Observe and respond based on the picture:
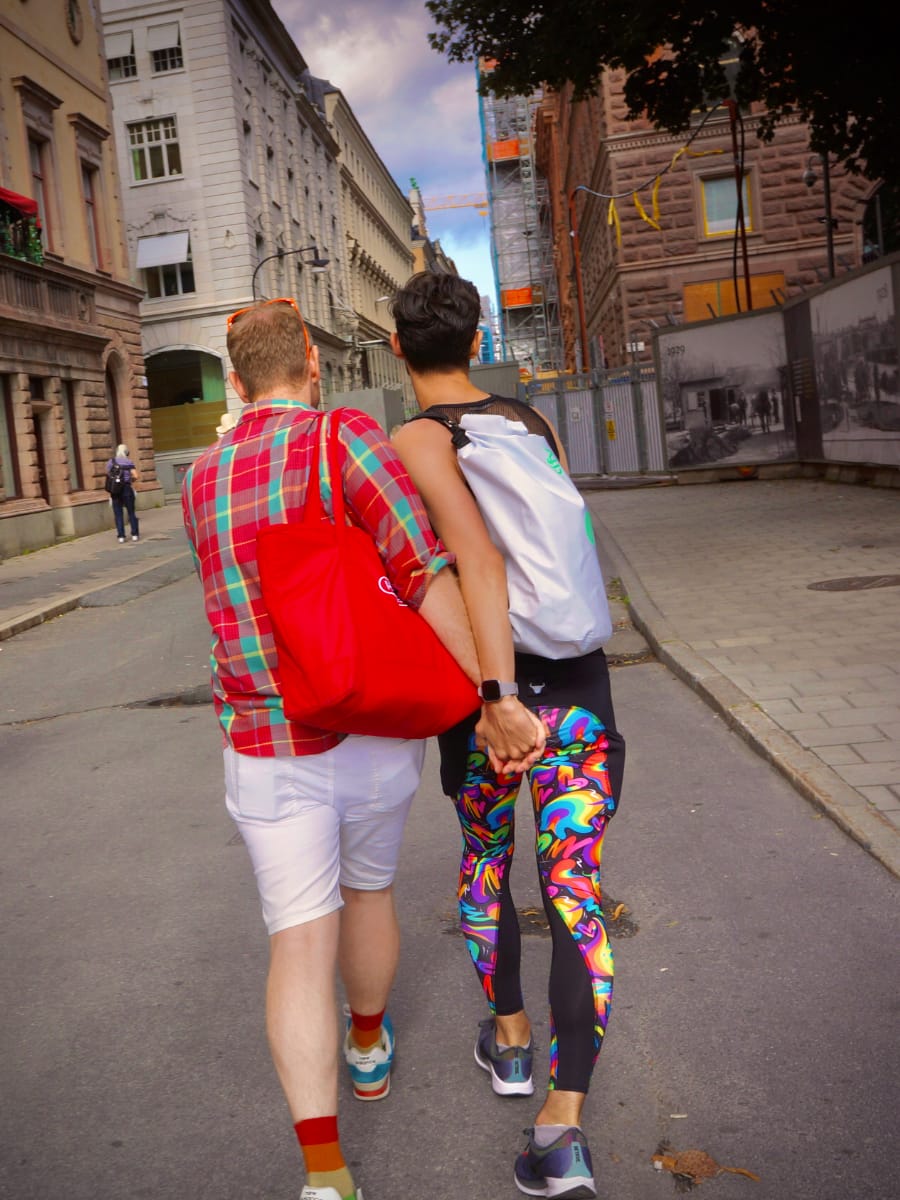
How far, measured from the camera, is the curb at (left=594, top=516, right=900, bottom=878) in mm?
4707

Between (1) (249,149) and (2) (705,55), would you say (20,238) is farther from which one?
(1) (249,149)

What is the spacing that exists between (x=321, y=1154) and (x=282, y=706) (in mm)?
832

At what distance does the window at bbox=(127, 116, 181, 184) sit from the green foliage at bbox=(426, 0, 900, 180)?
32534 millimetres

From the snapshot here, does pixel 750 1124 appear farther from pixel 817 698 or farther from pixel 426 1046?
pixel 817 698

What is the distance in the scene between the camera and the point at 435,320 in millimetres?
2795

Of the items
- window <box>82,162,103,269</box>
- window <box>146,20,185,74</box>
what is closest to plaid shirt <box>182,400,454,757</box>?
window <box>82,162,103,269</box>

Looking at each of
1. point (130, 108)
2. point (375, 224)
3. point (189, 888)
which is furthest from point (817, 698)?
point (375, 224)

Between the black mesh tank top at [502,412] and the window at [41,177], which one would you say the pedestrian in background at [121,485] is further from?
the black mesh tank top at [502,412]

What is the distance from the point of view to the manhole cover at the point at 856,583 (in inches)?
402

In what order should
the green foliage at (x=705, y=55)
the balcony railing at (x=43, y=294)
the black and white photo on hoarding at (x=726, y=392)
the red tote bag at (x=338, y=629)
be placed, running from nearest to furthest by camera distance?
the red tote bag at (x=338, y=629) < the green foliage at (x=705, y=55) < the black and white photo on hoarding at (x=726, y=392) < the balcony railing at (x=43, y=294)

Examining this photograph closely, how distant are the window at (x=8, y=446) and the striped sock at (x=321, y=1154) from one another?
2388cm

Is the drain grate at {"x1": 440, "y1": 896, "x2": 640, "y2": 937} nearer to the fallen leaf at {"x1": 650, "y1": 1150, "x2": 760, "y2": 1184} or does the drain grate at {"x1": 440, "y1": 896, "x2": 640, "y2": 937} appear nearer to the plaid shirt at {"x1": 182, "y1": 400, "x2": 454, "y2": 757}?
the fallen leaf at {"x1": 650, "y1": 1150, "x2": 760, "y2": 1184}

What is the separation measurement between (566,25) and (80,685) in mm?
11007

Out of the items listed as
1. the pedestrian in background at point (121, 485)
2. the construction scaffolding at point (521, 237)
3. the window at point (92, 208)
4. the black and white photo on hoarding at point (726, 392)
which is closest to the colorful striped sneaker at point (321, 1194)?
the black and white photo on hoarding at point (726, 392)
